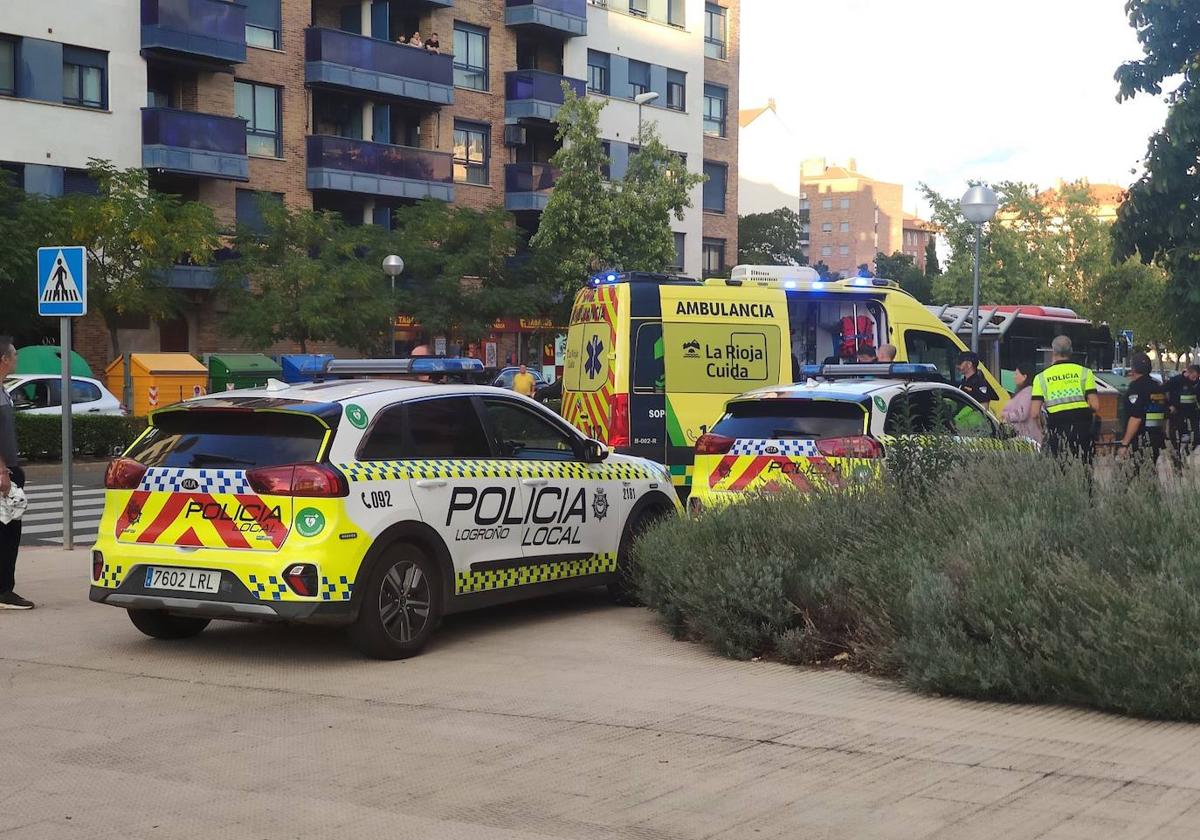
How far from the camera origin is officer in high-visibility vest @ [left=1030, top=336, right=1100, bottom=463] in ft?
48.0

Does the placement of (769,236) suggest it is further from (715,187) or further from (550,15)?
(550,15)

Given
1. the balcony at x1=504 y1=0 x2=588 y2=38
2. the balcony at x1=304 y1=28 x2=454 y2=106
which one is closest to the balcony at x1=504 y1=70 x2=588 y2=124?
the balcony at x1=504 y1=0 x2=588 y2=38

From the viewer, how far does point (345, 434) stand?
854cm

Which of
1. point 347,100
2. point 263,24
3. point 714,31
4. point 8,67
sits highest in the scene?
point 714,31

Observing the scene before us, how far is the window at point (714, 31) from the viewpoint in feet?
195

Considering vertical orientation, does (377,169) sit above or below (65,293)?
above

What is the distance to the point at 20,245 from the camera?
30828 mm

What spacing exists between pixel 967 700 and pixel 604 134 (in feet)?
156

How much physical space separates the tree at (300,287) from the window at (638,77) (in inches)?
779

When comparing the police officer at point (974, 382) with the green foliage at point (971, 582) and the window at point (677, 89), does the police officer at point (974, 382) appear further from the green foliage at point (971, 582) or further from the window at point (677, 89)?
the window at point (677, 89)

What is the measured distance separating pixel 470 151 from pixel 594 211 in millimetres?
6889

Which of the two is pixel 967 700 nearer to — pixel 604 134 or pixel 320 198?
pixel 320 198

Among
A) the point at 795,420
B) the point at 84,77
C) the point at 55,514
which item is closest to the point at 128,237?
the point at 84,77

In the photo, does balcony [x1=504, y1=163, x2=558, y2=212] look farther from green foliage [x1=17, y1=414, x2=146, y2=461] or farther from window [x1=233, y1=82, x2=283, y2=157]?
green foliage [x1=17, y1=414, x2=146, y2=461]
